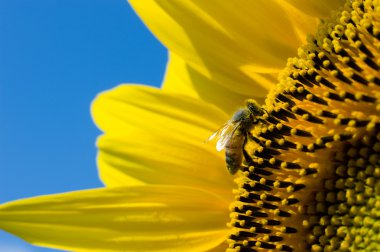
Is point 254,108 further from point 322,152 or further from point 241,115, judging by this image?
point 322,152

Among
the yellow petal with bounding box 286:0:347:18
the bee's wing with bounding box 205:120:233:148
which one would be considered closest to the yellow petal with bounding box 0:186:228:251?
the bee's wing with bounding box 205:120:233:148

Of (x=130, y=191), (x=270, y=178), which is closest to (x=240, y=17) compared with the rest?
(x=270, y=178)

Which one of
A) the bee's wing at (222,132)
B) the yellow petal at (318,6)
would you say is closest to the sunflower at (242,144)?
the yellow petal at (318,6)

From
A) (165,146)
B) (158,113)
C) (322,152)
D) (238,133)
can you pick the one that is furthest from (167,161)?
(322,152)

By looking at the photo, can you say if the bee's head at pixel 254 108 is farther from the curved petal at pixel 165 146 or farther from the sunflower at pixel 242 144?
the curved petal at pixel 165 146

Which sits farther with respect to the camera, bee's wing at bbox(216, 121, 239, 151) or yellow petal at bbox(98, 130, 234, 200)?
yellow petal at bbox(98, 130, 234, 200)

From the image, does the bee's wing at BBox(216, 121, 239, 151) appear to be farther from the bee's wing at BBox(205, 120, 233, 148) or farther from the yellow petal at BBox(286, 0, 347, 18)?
the yellow petal at BBox(286, 0, 347, 18)

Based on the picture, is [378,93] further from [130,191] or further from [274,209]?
[130,191]
